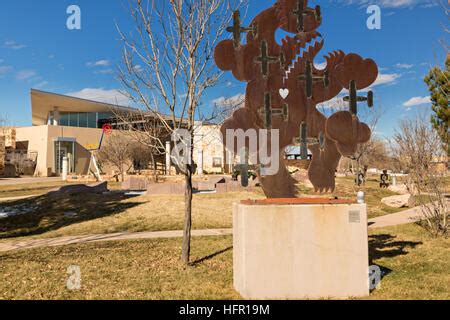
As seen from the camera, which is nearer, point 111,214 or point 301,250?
point 301,250

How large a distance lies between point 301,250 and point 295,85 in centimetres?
263

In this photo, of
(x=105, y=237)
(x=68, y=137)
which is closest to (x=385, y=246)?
(x=105, y=237)

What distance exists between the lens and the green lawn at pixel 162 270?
198 inches

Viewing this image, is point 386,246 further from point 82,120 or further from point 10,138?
point 82,120

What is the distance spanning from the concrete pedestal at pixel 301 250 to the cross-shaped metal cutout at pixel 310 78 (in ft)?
6.23

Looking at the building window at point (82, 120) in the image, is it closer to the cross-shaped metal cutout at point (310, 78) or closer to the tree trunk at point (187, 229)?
the tree trunk at point (187, 229)

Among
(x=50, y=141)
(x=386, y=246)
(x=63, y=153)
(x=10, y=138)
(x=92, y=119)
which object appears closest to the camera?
(x=386, y=246)

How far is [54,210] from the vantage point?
13945 mm

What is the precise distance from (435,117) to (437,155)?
7.93 metres

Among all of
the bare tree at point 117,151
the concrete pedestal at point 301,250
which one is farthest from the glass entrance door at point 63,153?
the concrete pedestal at point 301,250

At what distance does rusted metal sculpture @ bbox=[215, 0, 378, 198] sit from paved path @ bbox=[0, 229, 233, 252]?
516 cm

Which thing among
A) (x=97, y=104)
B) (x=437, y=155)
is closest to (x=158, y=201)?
(x=437, y=155)

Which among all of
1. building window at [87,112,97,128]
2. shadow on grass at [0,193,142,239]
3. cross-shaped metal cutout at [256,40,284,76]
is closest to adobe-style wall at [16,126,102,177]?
building window at [87,112,97,128]
